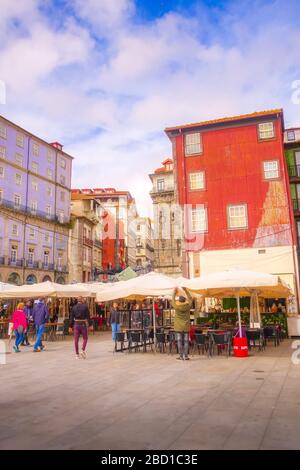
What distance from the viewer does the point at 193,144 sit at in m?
26.8

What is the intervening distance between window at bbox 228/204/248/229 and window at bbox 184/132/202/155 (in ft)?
15.3

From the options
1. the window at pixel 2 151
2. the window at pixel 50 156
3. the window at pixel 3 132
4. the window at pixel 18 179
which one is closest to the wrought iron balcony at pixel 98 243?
the window at pixel 50 156

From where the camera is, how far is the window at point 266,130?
25266 mm

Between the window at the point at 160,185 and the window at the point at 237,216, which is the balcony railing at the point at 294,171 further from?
the window at the point at 160,185

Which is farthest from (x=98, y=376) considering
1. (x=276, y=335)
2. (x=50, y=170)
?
(x=50, y=170)

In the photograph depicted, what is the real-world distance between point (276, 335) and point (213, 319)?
5.33m

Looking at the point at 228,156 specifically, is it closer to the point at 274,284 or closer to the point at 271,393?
the point at 274,284

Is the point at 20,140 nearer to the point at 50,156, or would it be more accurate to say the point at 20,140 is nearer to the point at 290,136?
the point at 50,156

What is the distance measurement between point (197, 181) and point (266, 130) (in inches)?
214

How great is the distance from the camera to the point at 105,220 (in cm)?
6969

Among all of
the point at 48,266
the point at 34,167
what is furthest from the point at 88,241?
the point at 34,167

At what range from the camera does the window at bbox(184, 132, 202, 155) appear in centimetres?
2666

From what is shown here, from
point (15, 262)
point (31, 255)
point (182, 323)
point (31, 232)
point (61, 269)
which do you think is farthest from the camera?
point (61, 269)

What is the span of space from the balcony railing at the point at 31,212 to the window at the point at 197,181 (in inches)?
992
